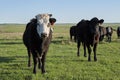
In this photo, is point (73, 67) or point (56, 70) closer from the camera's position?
point (56, 70)

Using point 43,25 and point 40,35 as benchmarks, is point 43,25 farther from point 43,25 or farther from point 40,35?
point 40,35

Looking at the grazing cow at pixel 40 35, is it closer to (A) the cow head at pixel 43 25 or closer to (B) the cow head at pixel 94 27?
(A) the cow head at pixel 43 25

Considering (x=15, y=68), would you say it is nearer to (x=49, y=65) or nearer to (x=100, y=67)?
(x=49, y=65)

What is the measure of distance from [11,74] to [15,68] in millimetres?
1652

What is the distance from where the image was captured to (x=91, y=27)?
647 inches

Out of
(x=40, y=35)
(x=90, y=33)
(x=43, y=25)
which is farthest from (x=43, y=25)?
(x=90, y=33)

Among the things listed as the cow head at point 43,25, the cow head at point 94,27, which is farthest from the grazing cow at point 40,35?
the cow head at point 94,27

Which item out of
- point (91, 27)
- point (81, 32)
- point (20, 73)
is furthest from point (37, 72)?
point (81, 32)

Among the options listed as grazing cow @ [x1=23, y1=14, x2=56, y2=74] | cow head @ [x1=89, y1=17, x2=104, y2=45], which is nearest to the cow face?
grazing cow @ [x1=23, y1=14, x2=56, y2=74]

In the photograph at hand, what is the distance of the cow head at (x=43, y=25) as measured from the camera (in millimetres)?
11359

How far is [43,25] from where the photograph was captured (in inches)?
453

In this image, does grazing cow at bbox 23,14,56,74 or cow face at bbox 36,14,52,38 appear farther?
grazing cow at bbox 23,14,56,74

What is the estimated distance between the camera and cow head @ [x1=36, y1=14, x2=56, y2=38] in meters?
11.4

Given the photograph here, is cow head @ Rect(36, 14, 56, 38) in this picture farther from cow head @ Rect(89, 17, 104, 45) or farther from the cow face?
cow head @ Rect(89, 17, 104, 45)
